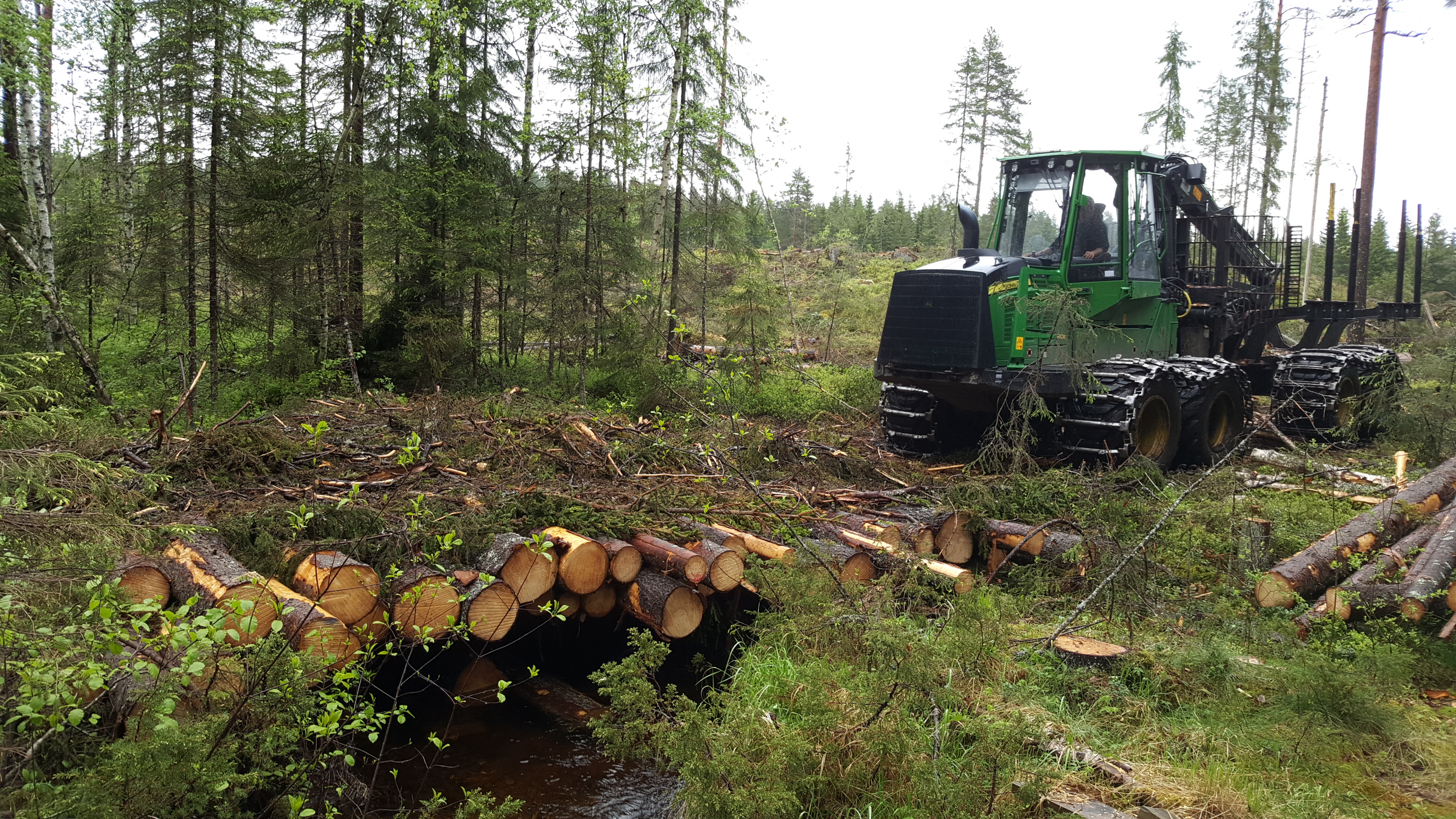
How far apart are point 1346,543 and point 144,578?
7784 mm

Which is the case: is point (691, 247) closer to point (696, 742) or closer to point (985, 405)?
point (985, 405)

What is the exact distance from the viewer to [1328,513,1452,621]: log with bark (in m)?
5.01

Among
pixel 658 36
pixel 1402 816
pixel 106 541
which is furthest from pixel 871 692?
pixel 658 36

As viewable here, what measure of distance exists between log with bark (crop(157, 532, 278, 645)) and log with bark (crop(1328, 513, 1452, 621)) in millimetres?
5932

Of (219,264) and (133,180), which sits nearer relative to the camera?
(219,264)

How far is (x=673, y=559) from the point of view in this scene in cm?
551

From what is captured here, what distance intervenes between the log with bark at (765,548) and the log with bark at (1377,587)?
3.27m

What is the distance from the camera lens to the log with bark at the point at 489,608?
486 cm

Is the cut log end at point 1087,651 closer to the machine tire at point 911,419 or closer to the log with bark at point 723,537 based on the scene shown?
the log with bark at point 723,537

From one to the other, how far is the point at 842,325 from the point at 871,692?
74.5ft

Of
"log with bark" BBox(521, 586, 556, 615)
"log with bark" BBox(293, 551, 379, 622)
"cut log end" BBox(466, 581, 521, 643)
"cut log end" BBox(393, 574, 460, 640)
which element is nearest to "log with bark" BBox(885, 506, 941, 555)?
"log with bark" BBox(521, 586, 556, 615)

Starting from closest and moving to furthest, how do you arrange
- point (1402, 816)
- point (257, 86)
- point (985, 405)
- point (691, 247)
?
1. point (1402, 816)
2. point (985, 405)
3. point (257, 86)
4. point (691, 247)

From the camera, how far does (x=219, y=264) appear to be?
1305 cm

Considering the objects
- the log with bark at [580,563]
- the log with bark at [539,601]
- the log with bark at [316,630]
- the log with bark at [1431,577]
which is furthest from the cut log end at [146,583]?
the log with bark at [1431,577]
